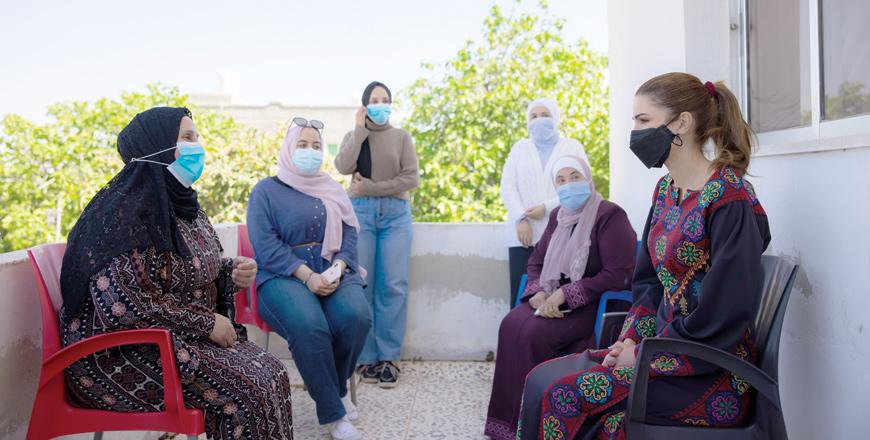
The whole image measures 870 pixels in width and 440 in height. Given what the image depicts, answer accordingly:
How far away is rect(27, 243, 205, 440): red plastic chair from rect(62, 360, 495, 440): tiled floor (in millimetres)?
617

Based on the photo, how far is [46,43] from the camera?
21.2 metres

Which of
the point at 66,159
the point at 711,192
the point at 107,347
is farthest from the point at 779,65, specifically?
the point at 66,159

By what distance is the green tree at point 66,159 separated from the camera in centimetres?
961

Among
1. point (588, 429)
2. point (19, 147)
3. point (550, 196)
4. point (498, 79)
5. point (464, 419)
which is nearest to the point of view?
point (588, 429)

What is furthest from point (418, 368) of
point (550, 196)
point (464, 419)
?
point (550, 196)

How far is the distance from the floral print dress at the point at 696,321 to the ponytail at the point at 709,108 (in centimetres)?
13

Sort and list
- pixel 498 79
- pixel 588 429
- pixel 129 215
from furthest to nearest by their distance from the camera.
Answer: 1. pixel 498 79
2. pixel 129 215
3. pixel 588 429

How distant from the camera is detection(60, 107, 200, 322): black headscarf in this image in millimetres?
2029

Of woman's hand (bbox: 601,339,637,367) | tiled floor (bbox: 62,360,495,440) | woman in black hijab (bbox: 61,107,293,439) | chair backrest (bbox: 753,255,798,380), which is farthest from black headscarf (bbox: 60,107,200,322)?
chair backrest (bbox: 753,255,798,380)

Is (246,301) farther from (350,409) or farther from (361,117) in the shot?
(361,117)

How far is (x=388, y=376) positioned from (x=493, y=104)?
229 inches

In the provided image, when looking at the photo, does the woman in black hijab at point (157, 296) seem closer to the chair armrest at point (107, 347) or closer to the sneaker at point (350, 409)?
the chair armrest at point (107, 347)

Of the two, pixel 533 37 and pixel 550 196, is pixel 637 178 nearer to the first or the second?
pixel 550 196

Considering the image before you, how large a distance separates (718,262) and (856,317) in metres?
0.40
